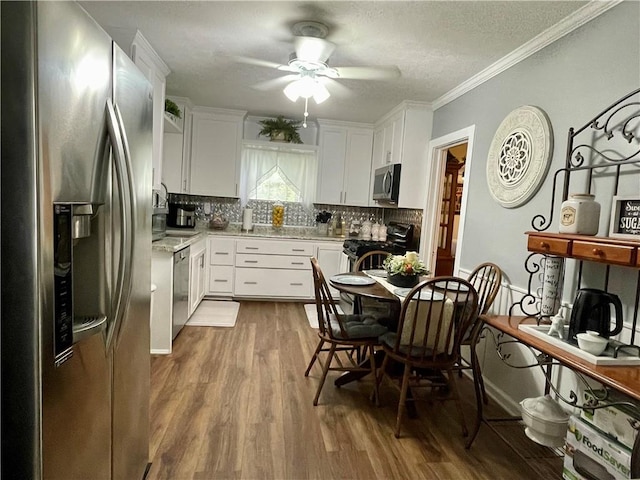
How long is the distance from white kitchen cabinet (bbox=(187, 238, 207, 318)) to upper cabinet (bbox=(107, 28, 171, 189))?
77 centimetres

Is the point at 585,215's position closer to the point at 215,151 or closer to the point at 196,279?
the point at 196,279

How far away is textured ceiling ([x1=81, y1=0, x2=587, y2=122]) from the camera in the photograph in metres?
2.21

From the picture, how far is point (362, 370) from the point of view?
2.67m

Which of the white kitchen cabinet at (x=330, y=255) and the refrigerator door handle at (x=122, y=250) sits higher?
the refrigerator door handle at (x=122, y=250)

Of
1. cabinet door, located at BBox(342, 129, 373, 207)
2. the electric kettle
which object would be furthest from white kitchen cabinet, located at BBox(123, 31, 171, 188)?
the electric kettle

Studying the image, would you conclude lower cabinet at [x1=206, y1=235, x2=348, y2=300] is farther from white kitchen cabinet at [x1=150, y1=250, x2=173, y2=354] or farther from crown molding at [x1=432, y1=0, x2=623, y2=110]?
crown molding at [x1=432, y1=0, x2=623, y2=110]

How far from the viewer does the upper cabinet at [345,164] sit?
5227 mm

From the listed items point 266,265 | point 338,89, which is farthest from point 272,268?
point 338,89

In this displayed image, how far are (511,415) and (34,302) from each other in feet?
8.79

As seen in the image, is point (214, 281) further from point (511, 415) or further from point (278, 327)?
point (511, 415)

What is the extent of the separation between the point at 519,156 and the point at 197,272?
3.16 m

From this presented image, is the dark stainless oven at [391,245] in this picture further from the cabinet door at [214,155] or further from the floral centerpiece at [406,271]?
the cabinet door at [214,155]

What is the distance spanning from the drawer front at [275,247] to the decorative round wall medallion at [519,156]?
2.47 m

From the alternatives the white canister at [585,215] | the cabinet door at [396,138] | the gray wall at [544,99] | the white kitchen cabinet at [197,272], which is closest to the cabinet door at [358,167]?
the cabinet door at [396,138]
